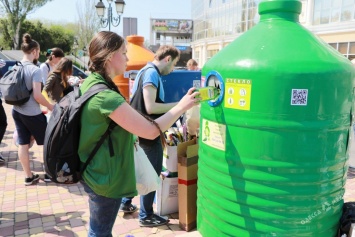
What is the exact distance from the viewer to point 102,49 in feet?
5.96

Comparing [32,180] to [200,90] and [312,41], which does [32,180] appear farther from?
[312,41]

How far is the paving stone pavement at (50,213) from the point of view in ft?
10.0

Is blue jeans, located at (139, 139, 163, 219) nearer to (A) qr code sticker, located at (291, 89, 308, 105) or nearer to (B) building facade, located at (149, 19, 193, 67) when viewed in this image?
(A) qr code sticker, located at (291, 89, 308, 105)

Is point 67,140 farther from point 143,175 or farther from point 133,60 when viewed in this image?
point 133,60

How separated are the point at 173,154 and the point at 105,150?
4.38ft

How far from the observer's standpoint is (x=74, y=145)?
182 centimetres

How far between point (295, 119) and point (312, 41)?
18.9 inches

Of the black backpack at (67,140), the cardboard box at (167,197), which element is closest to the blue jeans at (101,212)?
the black backpack at (67,140)

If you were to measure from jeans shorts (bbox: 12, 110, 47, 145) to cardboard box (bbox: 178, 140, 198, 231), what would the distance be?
1.98m

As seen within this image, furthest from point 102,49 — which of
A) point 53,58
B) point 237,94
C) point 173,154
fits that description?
point 53,58

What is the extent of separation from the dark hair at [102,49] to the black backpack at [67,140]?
0.44ft

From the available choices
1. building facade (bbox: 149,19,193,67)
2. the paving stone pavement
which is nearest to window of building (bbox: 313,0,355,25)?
the paving stone pavement

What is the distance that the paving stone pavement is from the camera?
305 centimetres

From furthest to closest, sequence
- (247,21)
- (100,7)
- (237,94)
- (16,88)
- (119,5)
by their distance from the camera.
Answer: (247,21) → (100,7) → (119,5) → (16,88) → (237,94)
